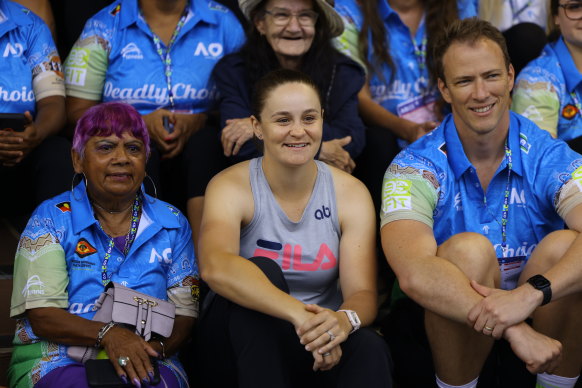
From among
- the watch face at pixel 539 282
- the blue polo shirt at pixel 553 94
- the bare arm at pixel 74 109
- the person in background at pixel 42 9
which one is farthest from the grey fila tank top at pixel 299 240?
the person in background at pixel 42 9

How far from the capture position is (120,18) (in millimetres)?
3533

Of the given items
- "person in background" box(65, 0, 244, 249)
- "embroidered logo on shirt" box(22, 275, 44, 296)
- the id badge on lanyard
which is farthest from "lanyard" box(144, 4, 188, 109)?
the id badge on lanyard

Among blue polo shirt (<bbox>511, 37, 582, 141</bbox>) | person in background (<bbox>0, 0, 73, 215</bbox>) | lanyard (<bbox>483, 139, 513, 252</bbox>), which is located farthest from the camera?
blue polo shirt (<bbox>511, 37, 582, 141</bbox>)

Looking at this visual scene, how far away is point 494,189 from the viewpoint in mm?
2879

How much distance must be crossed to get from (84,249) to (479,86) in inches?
52.1

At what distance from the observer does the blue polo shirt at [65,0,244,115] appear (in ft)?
11.4

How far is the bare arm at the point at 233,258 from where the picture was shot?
242 cm

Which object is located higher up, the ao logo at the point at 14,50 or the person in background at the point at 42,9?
the person in background at the point at 42,9

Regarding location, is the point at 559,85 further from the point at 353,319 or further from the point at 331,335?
the point at 331,335

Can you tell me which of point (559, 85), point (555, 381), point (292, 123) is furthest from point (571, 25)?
point (555, 381)

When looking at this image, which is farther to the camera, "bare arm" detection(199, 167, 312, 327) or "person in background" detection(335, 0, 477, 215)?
"person in background" detection(335, 0, 477, 215)

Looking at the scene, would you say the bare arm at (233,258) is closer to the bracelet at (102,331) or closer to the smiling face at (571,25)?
the bracelet at (102,331)

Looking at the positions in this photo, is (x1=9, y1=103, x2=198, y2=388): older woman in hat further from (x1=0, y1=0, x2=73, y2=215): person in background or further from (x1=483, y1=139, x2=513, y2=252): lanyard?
(x1=483, y1=139, x2=513, y2=252): lanyard

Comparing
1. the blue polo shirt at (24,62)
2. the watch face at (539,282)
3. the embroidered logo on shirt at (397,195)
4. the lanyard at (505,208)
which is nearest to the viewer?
the watch face at (539,282)
